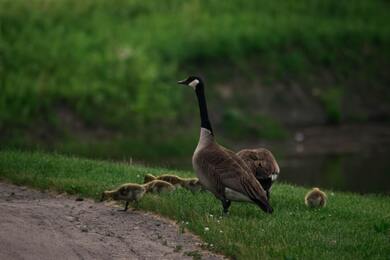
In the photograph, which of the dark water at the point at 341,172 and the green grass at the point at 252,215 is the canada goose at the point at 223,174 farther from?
the dark water at the point at 341,172

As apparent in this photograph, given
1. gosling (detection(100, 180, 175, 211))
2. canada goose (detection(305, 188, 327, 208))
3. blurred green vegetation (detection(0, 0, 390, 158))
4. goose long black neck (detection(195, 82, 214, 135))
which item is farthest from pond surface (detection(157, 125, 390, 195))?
gosling (detection(100, 180, 175, 211))

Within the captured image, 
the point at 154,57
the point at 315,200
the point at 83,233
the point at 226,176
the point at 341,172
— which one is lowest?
the point at 83,233

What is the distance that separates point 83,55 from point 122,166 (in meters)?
15.5

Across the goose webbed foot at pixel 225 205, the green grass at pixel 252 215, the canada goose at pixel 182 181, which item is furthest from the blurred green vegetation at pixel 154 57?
the goose webbed foot at pixel 225 205

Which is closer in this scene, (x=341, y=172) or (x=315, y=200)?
(x=315, y=200)

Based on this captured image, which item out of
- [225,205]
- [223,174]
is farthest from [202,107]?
[225,205]

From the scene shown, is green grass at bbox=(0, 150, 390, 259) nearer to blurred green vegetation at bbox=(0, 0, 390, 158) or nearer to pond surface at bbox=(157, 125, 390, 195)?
pond surface at bbox=(157, 125, 390, 195)

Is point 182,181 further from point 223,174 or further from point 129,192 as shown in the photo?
point 223,174

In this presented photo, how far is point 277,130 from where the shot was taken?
3375 cm

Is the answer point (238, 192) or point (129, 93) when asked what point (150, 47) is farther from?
point (238, 192)

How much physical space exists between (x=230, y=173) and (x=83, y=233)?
2173mm

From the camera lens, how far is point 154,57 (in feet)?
111

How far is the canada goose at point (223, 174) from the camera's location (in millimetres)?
13211

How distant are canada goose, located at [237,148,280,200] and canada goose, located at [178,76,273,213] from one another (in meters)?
0.49
